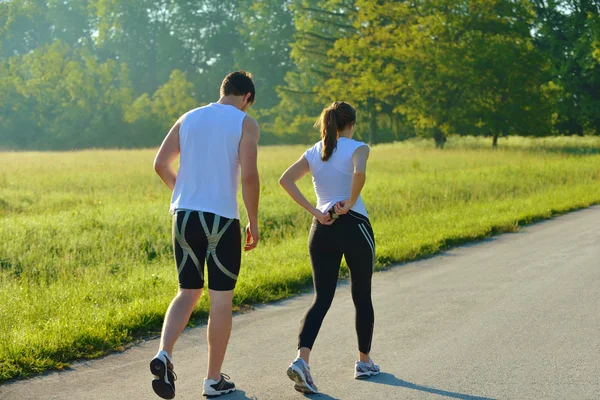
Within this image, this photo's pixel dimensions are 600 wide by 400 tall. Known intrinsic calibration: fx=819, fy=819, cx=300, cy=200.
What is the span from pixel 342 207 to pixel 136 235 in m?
7.47

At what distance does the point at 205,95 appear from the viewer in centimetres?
7931

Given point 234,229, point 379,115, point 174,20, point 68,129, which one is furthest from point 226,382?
point 174,20

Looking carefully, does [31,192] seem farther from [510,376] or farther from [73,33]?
[73,33]

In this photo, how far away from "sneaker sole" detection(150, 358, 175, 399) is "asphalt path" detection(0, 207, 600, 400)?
42cm

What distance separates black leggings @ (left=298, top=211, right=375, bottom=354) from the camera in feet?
16.2

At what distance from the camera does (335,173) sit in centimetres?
496

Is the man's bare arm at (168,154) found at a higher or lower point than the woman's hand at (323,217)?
higher

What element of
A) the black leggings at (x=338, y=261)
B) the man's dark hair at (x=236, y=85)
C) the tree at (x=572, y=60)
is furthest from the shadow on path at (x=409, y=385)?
the tree at (x=572, y=60)

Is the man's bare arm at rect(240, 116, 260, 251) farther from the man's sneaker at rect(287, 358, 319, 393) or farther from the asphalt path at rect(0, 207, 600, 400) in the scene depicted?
the asphalt path at rect(0, 207, 600, 400)

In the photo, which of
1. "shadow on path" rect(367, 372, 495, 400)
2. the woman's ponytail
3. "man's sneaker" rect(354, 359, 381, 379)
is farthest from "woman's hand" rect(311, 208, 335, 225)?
"shadow on path" rect(367, 372, 495, 400)

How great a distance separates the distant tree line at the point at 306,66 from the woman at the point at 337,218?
3656 centimetres

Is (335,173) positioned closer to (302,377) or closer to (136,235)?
(302,377)

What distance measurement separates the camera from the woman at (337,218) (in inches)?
194

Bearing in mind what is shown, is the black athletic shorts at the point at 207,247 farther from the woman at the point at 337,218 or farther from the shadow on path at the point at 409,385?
the shadow on path at the point at 409,385
